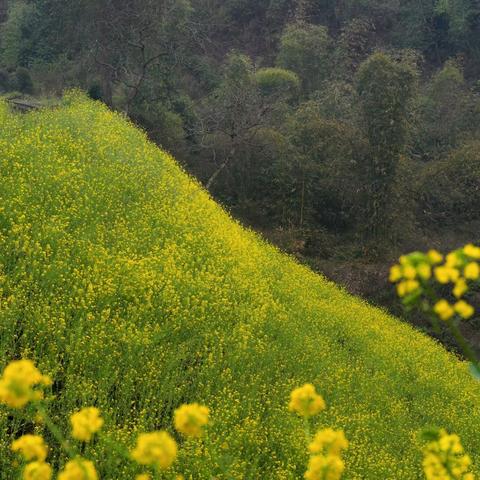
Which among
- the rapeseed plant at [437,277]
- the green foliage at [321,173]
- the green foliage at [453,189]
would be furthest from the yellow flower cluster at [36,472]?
the green foliage at [453,189]

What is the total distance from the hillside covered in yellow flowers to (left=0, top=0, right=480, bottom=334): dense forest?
5857mm

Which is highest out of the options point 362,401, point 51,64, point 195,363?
point 195,363

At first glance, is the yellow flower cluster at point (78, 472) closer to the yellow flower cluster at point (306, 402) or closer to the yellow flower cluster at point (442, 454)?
the yellow flower cluster at point (306, 402)

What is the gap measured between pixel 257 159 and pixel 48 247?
41.5ft

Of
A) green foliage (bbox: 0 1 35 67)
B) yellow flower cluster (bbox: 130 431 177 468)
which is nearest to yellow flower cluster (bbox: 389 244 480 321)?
yellow flower cluster (bbox: 130 431 177 468)

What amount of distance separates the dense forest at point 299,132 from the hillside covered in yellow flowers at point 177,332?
586cm

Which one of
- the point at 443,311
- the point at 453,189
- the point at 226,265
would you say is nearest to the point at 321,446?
the point at 443,311

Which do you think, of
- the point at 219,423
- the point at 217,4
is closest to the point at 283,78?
the point at 217,4

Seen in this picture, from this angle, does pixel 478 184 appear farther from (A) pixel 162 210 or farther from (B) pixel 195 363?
(B) pixel 195 363

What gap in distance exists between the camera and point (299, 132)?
18969 millimetres

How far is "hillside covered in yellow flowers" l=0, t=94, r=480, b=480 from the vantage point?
5.41m

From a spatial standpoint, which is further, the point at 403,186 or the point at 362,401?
the point at 403,186

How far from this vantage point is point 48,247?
6730mm

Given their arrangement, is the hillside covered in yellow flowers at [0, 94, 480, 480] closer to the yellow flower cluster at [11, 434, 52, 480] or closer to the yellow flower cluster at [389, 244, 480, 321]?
the yellow flower cluster at [11, 434, 52, 480]
